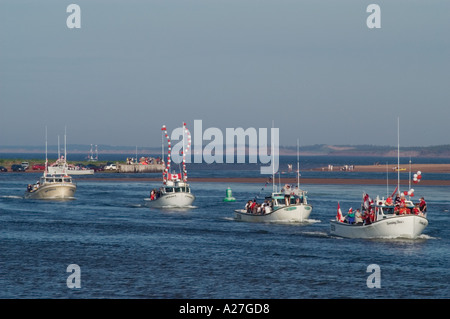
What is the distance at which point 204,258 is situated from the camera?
168 feet

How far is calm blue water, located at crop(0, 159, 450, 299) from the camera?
40.4 metres

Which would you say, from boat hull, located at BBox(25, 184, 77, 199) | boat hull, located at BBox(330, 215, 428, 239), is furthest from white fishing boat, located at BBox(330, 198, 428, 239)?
boat hull, located at BBox(25, 184, 77, 199)

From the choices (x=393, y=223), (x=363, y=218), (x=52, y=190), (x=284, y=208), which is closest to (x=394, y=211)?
(x=393, y=223)

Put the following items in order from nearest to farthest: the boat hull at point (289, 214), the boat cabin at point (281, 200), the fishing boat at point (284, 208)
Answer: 1. the boat hull at point (289, 214)
2. the fishing boat at point (284, 208)
3. the boat cabin at point (281, 200)

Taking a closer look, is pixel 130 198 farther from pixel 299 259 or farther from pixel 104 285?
pixel 104 285

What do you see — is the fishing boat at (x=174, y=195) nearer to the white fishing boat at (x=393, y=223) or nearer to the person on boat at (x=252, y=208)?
the person on boat at (x=252, y=208)

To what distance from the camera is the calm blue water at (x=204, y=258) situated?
4038 cm

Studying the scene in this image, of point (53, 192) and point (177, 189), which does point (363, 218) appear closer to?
point (177, 189)

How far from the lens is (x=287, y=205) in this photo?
7188cm

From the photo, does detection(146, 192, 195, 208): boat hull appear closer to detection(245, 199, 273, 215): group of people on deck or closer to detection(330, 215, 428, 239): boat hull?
detection(245, 199, 273, 215): group of people on deck

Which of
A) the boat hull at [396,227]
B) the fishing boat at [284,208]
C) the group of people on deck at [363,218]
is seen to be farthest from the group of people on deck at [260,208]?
the boat hull at [396,227]

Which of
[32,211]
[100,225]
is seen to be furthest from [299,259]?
[32,211]
